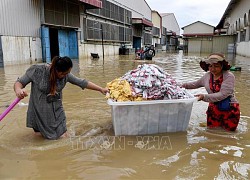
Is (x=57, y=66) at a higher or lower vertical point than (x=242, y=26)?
lower

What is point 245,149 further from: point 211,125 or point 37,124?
point 37,124

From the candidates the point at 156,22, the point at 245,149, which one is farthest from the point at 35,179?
the point at 156,22

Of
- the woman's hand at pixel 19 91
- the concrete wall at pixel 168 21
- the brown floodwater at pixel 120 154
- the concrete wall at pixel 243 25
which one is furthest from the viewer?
the concrete wall at pixel 168 21

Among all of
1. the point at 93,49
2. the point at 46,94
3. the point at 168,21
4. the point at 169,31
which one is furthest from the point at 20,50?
the point at 168,21

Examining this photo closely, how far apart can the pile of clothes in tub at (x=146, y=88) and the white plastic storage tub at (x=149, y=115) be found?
0.12 m

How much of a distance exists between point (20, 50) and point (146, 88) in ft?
43.2

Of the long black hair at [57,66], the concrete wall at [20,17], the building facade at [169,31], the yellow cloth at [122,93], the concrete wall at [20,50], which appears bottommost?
the yellow cloth at [122,93]

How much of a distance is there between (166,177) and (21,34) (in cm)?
1441

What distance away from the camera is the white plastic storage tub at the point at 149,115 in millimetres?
3318

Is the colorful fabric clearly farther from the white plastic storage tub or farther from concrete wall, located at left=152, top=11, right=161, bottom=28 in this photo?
concrete wall, located at left=152, top=11, right=161, bottom=28

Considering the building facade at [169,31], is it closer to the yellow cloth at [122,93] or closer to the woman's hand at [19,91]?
the yellow cloth at [122,93]

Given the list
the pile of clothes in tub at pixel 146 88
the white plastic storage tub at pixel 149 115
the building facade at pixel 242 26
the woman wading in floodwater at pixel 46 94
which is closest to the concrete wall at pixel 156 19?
the building facade at pixel 242 26

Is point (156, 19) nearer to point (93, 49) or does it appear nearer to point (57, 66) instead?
point (93, 49)

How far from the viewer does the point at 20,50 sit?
14836mm
